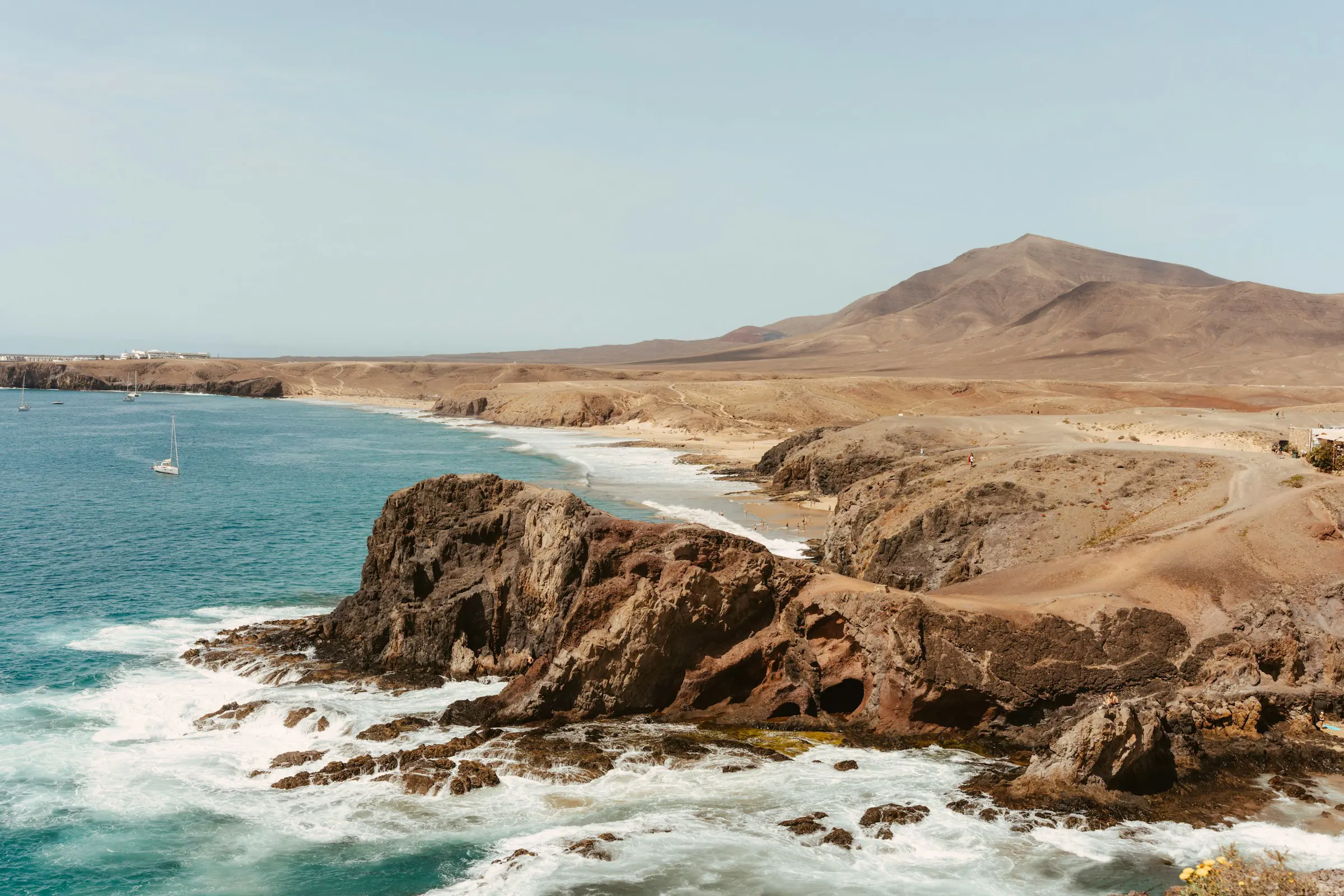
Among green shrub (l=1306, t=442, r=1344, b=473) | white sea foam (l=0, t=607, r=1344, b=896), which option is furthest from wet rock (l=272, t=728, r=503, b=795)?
green shrub (l=1306, t=442, r=1344, b=473)

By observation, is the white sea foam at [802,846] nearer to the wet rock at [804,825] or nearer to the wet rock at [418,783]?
the wet rock at [804,825]

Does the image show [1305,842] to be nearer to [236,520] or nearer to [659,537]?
[659,537]

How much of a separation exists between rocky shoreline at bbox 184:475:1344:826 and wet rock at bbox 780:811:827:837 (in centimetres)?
291

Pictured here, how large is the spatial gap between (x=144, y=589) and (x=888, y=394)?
391 ft

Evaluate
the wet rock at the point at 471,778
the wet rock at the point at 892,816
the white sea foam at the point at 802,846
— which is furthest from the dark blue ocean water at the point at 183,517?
the wet rock at the point at 892,816

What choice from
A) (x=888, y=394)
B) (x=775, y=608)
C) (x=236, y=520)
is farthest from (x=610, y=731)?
(x=888, y=394)

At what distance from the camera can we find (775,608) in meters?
26.8

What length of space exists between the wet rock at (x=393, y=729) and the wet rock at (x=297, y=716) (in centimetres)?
190

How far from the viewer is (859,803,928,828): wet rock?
19.8 m

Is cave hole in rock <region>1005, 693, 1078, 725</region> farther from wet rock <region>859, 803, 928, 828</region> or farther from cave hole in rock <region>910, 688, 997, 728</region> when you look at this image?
wet rock <region>859, 803, 928, 828</region>

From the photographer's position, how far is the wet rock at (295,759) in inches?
918

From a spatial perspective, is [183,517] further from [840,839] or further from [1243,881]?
[1243,881]

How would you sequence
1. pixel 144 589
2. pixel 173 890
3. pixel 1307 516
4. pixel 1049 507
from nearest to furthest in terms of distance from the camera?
1. pixel 173 890
2. pixel 1307 516
3. pixel 1049 507
4. pixel 144 589

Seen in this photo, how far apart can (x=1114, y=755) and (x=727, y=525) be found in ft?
106
